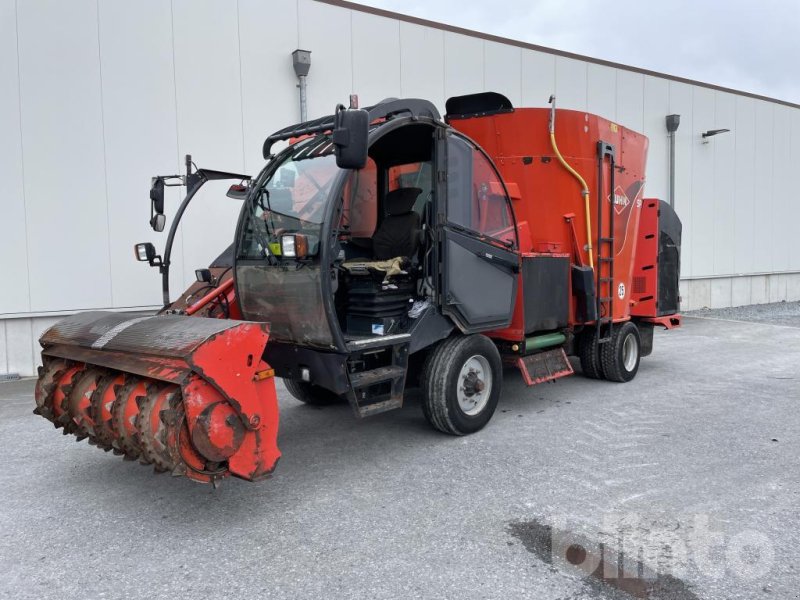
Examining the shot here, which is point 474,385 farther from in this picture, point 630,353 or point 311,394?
point 630,353

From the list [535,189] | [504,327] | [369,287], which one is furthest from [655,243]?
[369,287]

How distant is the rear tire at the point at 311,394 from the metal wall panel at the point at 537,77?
26.6ft

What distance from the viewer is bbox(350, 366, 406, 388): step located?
14.0ft

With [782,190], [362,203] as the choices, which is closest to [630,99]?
[782,190]

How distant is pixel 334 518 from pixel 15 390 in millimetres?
5675

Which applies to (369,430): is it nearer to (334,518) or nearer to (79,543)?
(334,518)

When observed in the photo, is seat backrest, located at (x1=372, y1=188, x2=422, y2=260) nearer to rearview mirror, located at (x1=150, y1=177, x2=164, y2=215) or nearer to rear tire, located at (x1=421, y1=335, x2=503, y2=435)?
rear tire, located at (x1=421, y1=335, x2=503, y2=435)

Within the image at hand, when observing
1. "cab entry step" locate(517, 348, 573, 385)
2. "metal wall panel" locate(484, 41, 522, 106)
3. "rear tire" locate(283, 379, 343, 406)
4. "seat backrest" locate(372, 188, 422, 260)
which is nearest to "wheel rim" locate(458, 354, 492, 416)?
"cab entry step" locate(517, 348, 573, 385)

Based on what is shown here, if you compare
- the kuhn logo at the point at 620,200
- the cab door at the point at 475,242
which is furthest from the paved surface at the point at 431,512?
the kuhn logo at the point at 620,200

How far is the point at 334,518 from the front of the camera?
12.0 ft

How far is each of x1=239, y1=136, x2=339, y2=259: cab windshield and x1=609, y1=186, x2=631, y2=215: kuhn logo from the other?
12.6 feet

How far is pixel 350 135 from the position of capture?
12.3 feet

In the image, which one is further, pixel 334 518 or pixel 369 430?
pixel 369 430

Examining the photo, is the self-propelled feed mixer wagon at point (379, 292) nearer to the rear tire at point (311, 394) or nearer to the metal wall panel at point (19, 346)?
the rear tire at point (311, 394)
